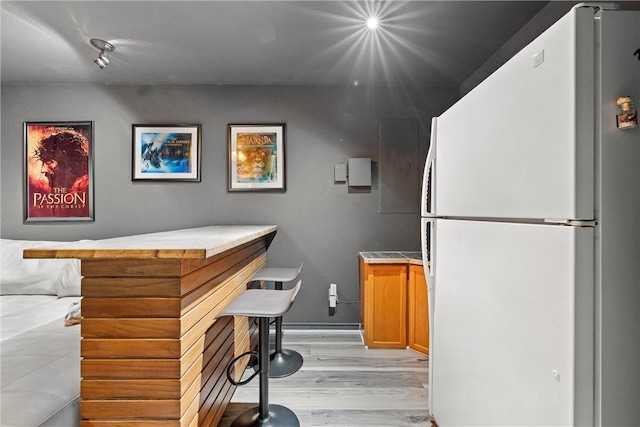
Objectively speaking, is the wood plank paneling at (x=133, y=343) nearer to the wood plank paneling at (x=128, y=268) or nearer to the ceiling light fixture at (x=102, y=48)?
the wood plank paneling at (x=128, y=268)

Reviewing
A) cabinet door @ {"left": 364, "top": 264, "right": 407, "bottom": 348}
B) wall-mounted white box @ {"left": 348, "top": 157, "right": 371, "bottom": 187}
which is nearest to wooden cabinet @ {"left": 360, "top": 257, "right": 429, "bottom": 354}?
cabinet door @ {"left": 364, "top": 264, "right": 407, "bottom": 348}

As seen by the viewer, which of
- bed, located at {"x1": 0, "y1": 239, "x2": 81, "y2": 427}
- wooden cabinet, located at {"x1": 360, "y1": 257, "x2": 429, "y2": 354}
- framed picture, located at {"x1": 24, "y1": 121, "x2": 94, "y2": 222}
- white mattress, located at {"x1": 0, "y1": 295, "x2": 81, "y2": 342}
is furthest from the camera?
framed picture, located at {"x1": 24, "y1": 121, "x2": 94, "y2": 222}

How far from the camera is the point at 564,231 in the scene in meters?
0.73

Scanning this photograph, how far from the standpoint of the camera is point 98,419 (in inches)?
43.1

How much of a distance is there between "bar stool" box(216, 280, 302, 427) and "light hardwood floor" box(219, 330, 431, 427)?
117mm

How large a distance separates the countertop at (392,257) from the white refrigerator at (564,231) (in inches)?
57.6

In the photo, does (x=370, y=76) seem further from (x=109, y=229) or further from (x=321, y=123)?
(x=109, y=229)

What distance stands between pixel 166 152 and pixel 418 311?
291 centimetres

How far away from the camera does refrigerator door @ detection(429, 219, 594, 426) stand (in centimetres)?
71

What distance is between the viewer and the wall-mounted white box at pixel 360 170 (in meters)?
2.93

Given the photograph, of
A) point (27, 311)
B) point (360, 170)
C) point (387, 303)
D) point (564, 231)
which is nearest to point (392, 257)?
point (387, 303)

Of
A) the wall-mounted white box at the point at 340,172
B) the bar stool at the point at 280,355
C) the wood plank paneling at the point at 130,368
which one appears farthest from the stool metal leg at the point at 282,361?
the wall-mounted white box at the point at 340,172

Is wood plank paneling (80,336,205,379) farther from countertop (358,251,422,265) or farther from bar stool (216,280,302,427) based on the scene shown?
countertop (358,251,422,265)

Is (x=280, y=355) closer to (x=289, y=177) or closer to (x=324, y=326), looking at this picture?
(x=324, y=326)
